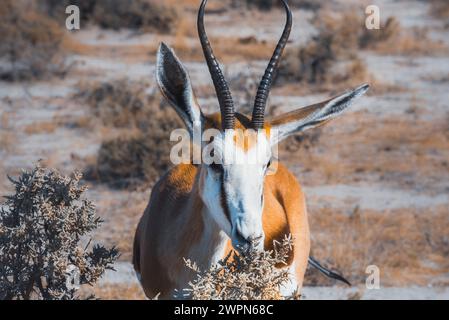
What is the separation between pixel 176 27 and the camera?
1961 cm

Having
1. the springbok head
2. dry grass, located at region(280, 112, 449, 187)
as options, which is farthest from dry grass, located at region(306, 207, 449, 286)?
the springbok head

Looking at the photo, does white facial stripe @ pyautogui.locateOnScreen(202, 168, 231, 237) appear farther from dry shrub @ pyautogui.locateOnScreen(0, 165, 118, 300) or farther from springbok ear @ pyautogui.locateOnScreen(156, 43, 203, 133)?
dry shrub @ pyautogui.locateOnScreen(0, 165, 118, 300)

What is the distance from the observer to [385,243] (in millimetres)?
9766

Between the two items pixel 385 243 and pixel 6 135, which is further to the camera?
pixel 6 135

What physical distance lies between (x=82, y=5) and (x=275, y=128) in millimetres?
15572

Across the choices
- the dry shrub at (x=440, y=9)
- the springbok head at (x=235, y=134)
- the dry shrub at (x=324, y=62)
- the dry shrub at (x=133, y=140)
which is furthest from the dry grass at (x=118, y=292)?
the dry shrub at (x=440, y=9)

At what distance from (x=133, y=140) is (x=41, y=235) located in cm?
650

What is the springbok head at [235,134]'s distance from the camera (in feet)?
16.3

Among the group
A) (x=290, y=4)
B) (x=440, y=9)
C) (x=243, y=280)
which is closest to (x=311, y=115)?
(x=243, y=280)

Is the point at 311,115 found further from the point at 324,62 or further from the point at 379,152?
the point at 324,62
